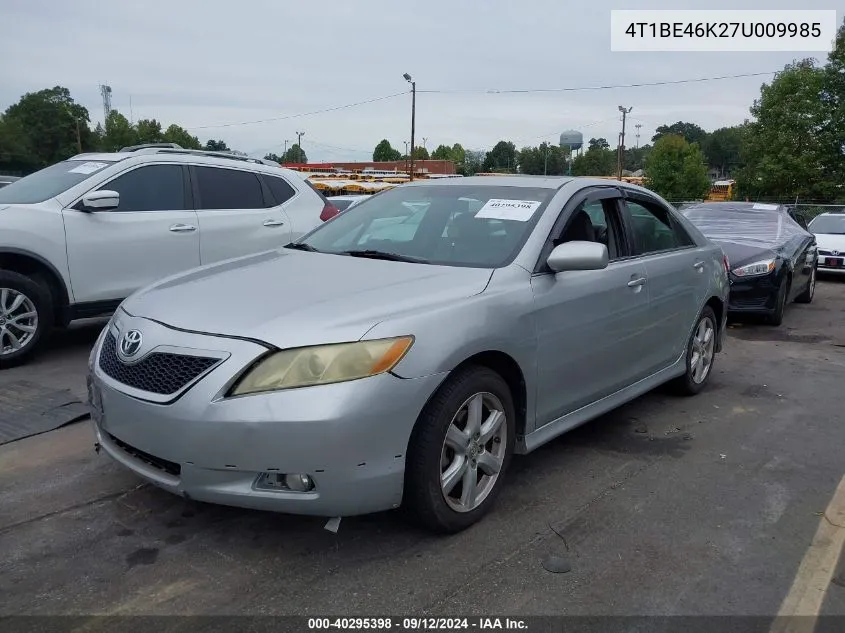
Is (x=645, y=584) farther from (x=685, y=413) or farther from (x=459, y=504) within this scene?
(x=685, y=413)

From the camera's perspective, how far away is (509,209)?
3.94 metres

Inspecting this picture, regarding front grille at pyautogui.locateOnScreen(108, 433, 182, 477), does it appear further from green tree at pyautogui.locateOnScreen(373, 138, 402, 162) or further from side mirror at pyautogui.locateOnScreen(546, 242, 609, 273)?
green tree at pyautogui.locateOnScreen(373, 138, 402, 162)

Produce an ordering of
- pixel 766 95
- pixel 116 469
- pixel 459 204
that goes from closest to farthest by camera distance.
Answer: pixel 116 469 → pixel 459 204 → pixel 766 95

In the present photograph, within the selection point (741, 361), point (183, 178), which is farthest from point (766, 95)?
point (183, 178)

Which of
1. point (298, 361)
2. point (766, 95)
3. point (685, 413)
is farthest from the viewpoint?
point (766, 95)

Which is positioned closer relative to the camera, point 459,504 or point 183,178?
point 459,504

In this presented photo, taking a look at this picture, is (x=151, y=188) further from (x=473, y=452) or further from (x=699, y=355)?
(x=699, y=355)

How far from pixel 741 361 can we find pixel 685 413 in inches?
82.3

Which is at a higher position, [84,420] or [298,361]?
[298,361]

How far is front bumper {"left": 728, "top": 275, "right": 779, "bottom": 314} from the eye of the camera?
8.46 m

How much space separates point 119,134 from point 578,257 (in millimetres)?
68695

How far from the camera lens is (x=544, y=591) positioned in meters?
2.77

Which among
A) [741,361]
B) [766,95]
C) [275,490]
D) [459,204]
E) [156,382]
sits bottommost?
[741,361]

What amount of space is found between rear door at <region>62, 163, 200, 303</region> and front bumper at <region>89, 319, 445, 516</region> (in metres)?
3.52
